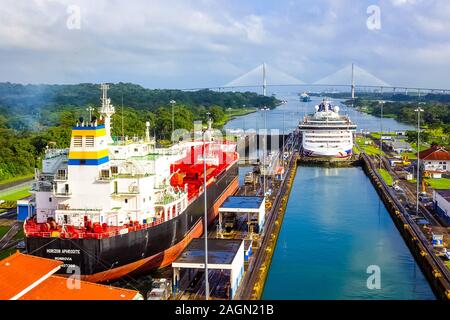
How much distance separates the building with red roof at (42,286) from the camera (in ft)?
41.4

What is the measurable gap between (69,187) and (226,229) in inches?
348

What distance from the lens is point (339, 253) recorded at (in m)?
24.8

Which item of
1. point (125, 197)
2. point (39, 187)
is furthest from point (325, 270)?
point (39, 187)

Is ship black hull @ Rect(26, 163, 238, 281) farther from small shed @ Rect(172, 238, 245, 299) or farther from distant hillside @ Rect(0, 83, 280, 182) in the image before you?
distant hillside @ Rect(0, 83, 280, 182)

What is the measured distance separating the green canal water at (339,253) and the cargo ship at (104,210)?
5.09m

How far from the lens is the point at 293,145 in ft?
233

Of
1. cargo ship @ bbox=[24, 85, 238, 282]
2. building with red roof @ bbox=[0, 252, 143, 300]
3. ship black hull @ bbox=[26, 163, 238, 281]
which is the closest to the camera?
building with red roof @ bbox=[0, 252, 143, 300]

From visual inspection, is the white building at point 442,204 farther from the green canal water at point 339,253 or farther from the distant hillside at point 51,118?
the distant hillside at point 51,118

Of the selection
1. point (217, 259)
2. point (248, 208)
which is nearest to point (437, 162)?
point (248, 208)

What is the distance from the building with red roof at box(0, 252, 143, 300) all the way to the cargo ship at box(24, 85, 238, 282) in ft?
Answer: 13.7

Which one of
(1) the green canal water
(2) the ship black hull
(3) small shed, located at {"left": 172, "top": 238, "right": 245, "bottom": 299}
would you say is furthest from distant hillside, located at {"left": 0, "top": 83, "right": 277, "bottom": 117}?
(3) small shed, located at {"left": 172, "top": 238, "right": 245, "bottom": 299}

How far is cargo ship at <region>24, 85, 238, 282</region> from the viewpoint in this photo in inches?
725

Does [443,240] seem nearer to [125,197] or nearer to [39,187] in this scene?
[125,197]

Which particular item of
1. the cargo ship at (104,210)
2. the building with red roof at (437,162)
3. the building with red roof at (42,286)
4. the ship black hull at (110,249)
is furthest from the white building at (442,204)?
the building with red roof at (42,286)
